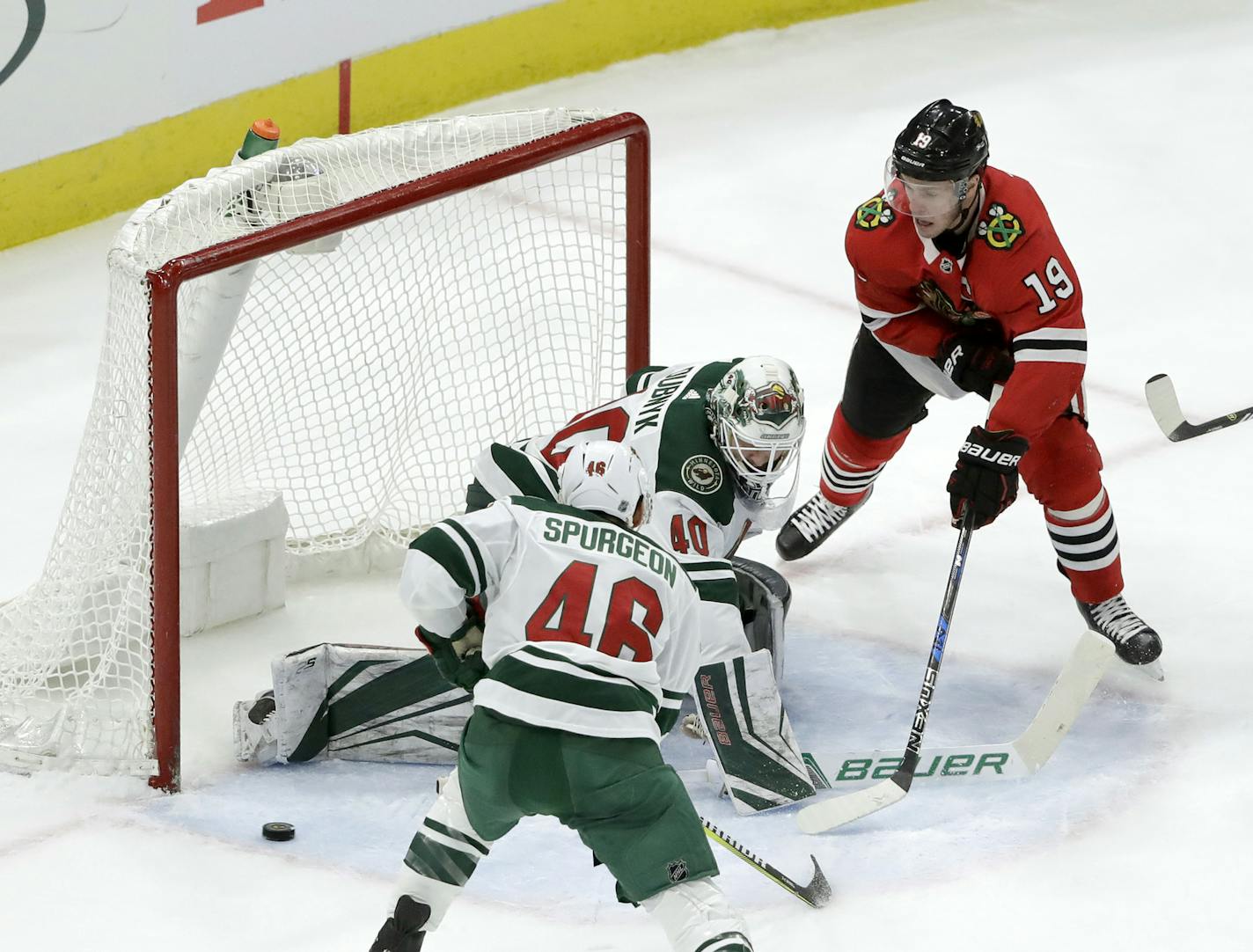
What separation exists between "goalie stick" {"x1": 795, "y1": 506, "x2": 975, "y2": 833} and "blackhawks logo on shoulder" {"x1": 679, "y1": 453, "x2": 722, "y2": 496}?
48 cm

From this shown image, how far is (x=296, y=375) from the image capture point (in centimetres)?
400

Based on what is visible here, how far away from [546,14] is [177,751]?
12.7ft

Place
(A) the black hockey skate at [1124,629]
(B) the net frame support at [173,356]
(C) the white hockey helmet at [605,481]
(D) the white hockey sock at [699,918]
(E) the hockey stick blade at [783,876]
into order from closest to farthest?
(D) the white hockey sock at [699,918]
(C) the white hockey helmet at [605,481]
(E) the hockey stick blade at [783,876]
(B) the net frame support at [173,356]
(A) the black hockey skate at [1124,629]

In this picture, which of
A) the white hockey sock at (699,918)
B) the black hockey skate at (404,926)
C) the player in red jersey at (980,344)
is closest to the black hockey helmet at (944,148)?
the player in red jersey at (980,344)

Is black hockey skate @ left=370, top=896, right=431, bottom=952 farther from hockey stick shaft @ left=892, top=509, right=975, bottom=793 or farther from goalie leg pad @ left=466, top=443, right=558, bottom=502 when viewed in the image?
hockey stick shaft @ left=892, top=509, right=975, bottom=793

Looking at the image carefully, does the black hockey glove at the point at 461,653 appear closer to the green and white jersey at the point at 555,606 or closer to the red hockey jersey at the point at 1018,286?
the green and white jersey at the point at 555,606

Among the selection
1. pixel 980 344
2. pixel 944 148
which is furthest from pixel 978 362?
pixel 944 148

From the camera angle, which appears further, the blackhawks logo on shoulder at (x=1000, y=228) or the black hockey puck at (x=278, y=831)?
the blackhawks logo on shoulder at (x=1000, y=228)

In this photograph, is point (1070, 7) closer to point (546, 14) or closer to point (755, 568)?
point (546, 14)

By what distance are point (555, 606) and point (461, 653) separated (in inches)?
8.2

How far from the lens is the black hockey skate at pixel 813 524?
4129 millimetres

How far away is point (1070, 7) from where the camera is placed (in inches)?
298

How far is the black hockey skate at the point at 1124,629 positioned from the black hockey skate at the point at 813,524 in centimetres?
58

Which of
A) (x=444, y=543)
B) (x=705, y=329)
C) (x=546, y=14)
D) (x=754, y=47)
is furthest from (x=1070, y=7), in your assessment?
(x=444, y=543)
